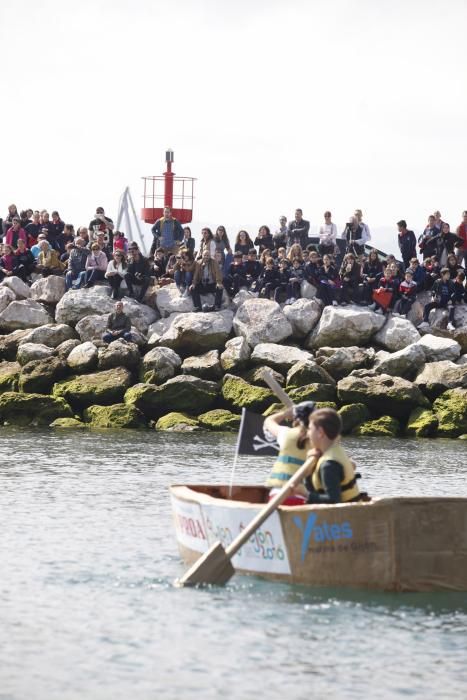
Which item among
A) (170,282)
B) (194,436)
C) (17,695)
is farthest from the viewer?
(170,282)

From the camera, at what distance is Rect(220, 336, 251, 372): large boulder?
34625 mm

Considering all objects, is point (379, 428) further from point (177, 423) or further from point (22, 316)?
point (22, 316)

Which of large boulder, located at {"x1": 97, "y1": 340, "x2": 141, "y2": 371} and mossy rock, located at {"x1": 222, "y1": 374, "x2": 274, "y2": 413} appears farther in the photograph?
large boulder, located at {"x1": 97, "y1": 340, "x2": 141, "y2": 371}

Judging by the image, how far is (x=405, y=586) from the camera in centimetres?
1490

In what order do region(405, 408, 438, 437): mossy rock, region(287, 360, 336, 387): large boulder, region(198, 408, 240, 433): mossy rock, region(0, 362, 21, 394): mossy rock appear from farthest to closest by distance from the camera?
region(0, 362, 21, 394): mossy rock < region(287, 360, 336, 387): large boulder < region(198, 408, 240, 433): mossy rock < region(405, 408, 438, 437): mossy rock

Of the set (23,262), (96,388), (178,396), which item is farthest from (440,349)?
(23,262)

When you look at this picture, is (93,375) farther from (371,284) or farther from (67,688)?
(67,688)

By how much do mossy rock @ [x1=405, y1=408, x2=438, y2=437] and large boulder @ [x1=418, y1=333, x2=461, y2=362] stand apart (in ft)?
7.42

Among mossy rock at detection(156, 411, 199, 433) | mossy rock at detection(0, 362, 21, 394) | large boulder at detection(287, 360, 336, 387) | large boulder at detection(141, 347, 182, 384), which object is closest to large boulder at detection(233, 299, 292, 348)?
large boulder at detection(141, 347, 182, 384)

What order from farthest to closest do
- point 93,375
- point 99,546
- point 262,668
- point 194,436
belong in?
point 93,375
point 194,436
point 99,546
point 262,668

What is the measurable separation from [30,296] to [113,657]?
2673 cm

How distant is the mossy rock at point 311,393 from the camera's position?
1280 inches

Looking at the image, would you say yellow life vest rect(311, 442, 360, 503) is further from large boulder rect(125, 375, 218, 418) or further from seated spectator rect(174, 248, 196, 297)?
seated spectator rect(174, 248, 196, 297)

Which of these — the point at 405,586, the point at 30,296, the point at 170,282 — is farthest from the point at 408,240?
the point at 405,586
